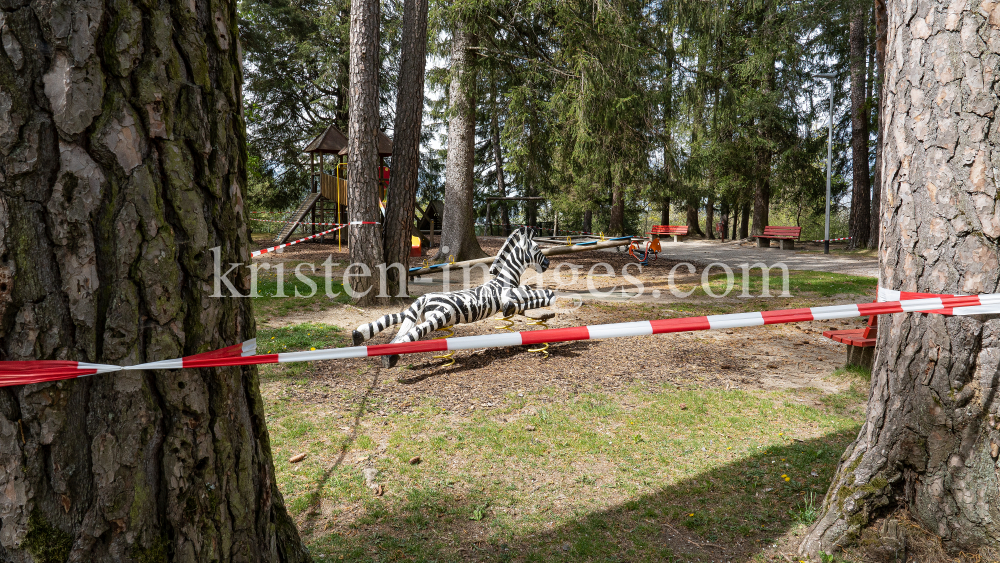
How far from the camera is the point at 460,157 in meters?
13.1

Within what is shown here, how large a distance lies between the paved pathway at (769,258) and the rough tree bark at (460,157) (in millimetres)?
6710

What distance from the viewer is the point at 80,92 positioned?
1.30 metres

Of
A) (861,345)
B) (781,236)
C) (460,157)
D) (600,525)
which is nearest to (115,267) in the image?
(600,525)

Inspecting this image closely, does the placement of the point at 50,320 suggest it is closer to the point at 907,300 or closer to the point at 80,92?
the point at 80,92

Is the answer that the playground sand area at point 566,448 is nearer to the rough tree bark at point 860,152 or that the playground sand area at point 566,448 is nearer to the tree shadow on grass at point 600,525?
the tree shadow on grass at point 600,525

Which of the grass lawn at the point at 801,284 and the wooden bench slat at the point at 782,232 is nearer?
the grass lawn at the point at 801,284

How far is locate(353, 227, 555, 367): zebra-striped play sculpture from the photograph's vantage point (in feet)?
17.9

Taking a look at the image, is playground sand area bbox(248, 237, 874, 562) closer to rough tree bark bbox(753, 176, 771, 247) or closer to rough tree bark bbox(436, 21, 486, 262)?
rough tree bark bbox(436, 21, 486, 262)

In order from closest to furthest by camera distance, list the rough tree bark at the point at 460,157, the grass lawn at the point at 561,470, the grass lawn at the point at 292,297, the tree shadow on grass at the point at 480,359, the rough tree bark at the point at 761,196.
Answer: the grass lawn at the point at 561,470 → the tree shadow on grass at the point at 480,359 → the grass lawn at the point at 292,297 → the rough tree bark at the point at 460,157 → the rough tree bark at the point at 761,196

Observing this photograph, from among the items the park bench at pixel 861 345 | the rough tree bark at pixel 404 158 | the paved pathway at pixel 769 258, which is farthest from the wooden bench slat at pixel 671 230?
the park bench at pixel 861 345

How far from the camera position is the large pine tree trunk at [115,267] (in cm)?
129

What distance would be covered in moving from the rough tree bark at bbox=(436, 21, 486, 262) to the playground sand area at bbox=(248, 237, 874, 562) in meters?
7.16

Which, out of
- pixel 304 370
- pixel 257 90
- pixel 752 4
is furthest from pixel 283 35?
pixel 304 370

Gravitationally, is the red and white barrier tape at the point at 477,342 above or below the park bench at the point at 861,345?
above
